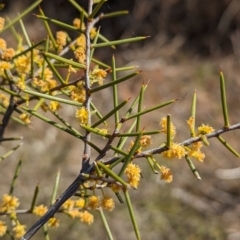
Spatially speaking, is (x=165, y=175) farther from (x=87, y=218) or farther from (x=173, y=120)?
(x=173, y=120)

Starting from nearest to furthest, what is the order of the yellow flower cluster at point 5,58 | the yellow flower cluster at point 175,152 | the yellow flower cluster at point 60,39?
the yellow flower cluster at point 175,152 → the yellow flower cluster at point 5,58 → the yellow flower cluster at point 60,39

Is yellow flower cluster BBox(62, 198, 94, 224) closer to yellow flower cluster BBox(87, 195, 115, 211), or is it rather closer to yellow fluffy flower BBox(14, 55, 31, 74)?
yellow flower cluster BBox(87, 195, 115, 211)

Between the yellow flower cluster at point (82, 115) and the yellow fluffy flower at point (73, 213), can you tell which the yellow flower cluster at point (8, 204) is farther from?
the yellow flower cluster at point (82, 115)

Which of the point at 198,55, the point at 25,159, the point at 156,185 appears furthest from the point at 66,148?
the point at 198,55

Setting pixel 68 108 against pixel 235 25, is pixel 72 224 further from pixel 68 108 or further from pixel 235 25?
pixel 235 25

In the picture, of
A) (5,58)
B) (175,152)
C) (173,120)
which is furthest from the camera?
(173,120)

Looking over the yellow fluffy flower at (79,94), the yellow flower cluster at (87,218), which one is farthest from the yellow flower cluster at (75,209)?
the yellow fluffy flower at (79,94)

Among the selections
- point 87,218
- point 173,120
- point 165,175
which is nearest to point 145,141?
point 165,175

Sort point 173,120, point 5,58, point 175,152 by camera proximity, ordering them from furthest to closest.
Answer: point 173,120 < point 5,58 < point 175,152

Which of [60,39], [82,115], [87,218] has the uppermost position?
[60,39]

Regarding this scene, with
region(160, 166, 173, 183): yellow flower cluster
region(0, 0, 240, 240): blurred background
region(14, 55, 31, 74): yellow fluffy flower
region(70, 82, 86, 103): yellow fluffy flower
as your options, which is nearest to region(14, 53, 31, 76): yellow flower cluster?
region(14, 55, 31, 74): yellow fluffy flower
